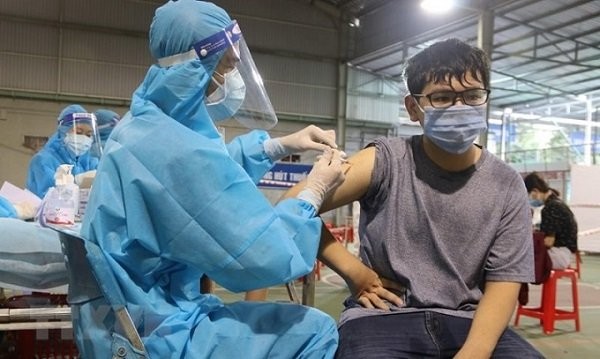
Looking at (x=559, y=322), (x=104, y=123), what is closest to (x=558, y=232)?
(x=559, y=322)

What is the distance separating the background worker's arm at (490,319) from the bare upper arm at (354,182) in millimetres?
358

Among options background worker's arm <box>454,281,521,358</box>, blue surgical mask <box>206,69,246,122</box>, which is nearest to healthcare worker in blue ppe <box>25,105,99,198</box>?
blue surgical mask <box>206,69,246,122</box>

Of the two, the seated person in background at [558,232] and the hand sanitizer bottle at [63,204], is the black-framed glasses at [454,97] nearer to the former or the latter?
the hand sanitizer bottle at [63,204]

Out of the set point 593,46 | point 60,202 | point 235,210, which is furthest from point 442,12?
point 235,210

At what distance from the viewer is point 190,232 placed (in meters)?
1.03

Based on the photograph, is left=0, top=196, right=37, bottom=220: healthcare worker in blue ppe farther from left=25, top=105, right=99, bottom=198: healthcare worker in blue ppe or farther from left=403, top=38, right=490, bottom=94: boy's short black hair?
left=403, top=38, right=490, bottom=94: boy's short black hair

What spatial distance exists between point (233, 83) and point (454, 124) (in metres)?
0.54

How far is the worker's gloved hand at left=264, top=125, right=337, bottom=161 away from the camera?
1436mm

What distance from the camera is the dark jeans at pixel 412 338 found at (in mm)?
1170

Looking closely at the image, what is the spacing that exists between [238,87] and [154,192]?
0.51m

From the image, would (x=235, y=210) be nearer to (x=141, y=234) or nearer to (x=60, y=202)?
(x=141, y=234)

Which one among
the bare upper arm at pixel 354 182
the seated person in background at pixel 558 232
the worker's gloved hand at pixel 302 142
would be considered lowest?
the seated person in background at pixel 558 232

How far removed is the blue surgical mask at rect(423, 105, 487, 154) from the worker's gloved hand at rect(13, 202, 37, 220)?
1.57 m

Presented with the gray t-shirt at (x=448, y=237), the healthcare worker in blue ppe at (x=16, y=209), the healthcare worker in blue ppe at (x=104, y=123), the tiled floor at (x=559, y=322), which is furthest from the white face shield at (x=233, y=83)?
the healthcare worker in blue ppe at (x=104, y=123)
